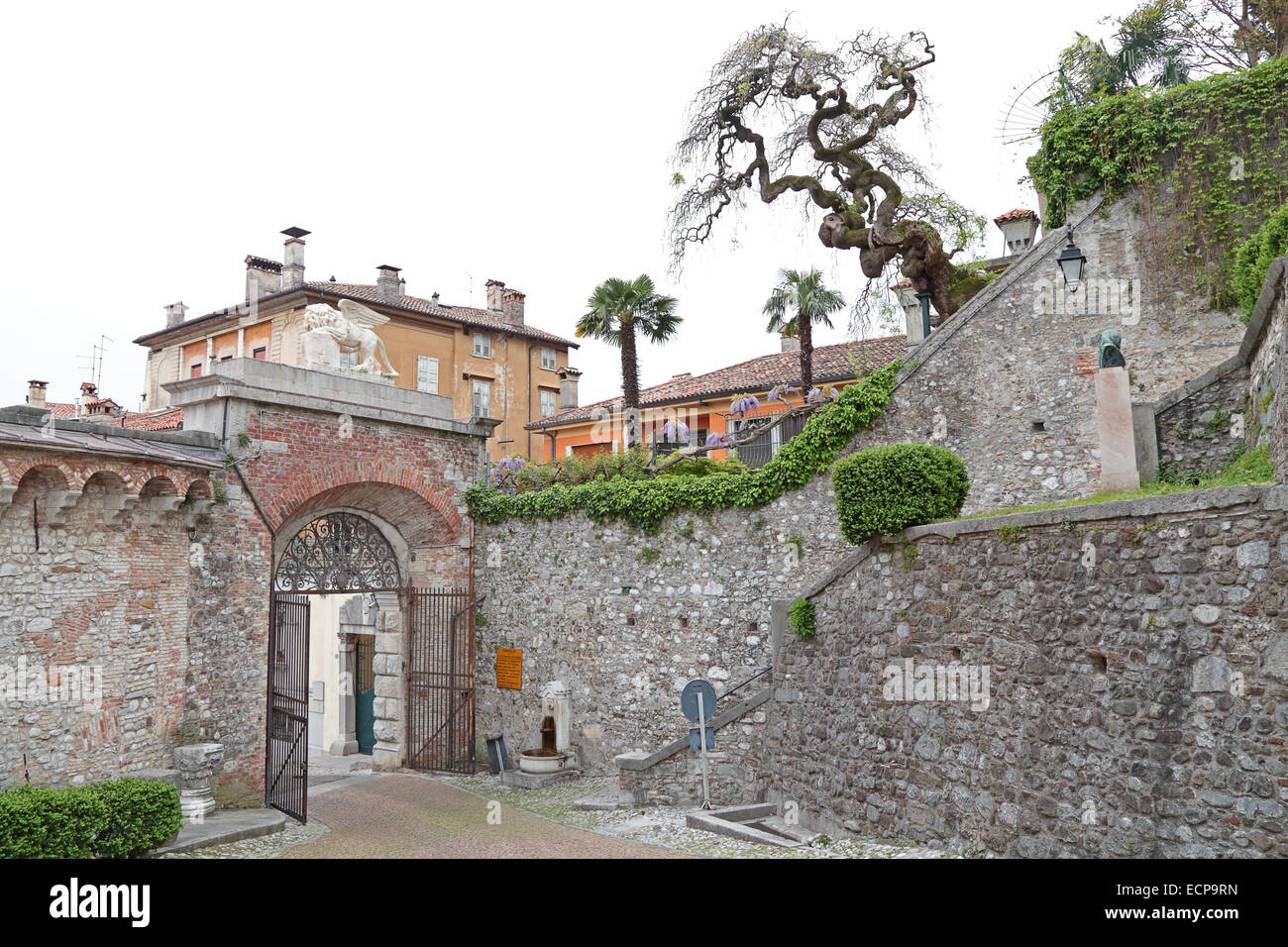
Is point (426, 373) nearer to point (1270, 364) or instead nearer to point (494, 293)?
point (494, 293)

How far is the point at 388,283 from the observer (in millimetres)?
30359

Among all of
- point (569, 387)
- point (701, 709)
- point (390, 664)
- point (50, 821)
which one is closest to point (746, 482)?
point (701, 709)

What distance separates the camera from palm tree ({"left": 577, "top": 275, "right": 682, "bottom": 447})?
20688 mm

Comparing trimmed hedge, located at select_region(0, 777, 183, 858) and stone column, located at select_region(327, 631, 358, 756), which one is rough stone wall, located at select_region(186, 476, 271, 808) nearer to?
trimmed hedge, located at select_region(0, 777, 183, 858)

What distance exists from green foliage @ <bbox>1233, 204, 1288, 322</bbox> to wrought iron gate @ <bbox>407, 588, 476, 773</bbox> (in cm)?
1190

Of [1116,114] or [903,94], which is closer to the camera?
[1116,114]

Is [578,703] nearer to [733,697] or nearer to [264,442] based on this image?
[733,697]

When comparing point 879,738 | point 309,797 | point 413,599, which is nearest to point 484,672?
point 413,599

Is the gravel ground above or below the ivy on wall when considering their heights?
below

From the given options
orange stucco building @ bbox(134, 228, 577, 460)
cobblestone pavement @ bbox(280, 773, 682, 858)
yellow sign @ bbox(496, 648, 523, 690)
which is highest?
orange stucco building @ bbox(134, 228, 577, 460)

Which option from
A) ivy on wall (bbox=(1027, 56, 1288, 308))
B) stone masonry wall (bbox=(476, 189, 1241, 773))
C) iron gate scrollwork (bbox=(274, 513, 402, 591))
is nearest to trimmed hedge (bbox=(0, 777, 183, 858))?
iron gate scrollwork (bbox=(274, 513, 402, 591))

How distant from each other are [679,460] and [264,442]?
266 inches
